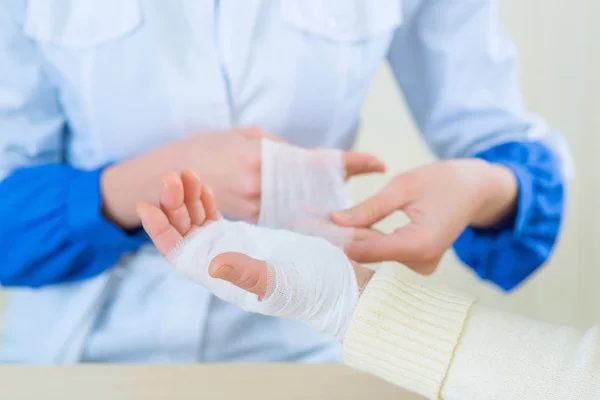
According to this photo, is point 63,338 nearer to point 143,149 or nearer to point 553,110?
point 143,149

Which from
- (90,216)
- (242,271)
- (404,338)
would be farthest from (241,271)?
(90,216)

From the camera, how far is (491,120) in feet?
1.91

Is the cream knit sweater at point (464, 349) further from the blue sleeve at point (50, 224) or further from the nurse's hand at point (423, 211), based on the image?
the blue sleeve at point (50, 224)

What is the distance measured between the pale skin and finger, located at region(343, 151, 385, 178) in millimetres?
116

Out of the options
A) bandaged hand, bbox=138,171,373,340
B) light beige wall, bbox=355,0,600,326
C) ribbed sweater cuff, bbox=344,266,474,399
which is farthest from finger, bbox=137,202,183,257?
light beige wall, bbox=355,0,600,326

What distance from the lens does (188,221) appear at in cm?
34

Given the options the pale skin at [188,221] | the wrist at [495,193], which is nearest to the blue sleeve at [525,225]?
the wrist at [495,193]

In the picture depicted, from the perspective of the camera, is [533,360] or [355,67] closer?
[533,360]

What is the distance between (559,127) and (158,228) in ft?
2.50

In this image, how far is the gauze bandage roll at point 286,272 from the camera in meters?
0.31

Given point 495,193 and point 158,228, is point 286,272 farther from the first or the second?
point 495,193

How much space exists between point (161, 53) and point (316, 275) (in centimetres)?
24

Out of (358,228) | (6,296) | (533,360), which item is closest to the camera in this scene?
(533,360)

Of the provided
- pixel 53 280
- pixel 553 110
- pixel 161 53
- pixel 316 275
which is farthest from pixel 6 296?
pixel 553 110
